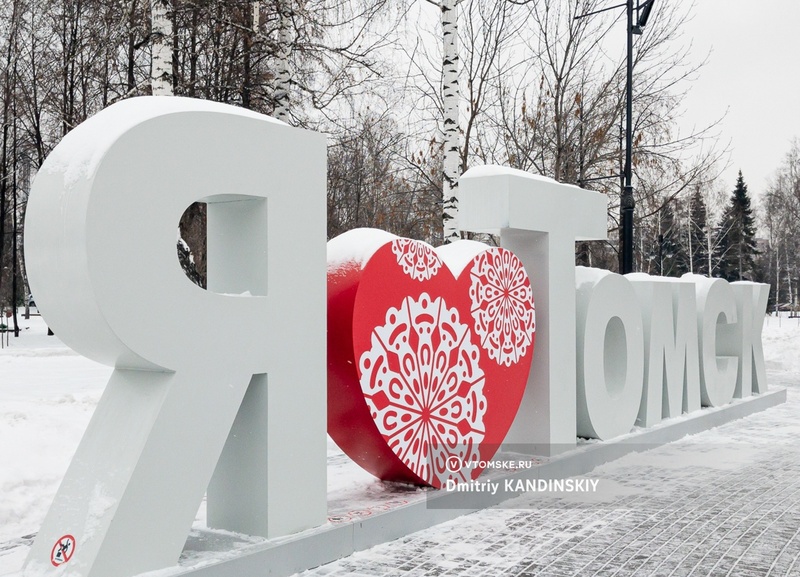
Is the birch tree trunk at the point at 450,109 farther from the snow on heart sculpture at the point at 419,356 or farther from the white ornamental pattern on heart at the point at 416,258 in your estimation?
the white ornamental pattern on heart at the point at 416,258

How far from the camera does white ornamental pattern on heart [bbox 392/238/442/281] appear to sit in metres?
5.27

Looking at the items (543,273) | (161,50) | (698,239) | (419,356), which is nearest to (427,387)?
(419,356)

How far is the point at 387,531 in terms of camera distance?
15.9ft

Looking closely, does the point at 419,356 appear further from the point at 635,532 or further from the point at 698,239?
the point at 698,239

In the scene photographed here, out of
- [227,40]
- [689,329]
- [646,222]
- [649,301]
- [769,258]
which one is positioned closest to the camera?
[649,301]

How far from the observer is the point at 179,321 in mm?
3852

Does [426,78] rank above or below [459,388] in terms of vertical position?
above

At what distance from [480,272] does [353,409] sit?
1.62m

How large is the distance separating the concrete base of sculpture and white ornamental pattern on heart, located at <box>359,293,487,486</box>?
23 cm

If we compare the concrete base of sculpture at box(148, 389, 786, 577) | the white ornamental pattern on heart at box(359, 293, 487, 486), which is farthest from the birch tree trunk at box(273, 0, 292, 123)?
the concrete base of sculpture at box(148, 389, 786, 577)

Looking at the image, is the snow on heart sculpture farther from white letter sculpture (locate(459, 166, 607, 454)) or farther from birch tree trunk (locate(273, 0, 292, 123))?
birch tree trunk (locate(273, 0, 292, 123))

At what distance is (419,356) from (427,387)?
0.22 meters

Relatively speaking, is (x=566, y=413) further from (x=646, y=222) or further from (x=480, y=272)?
(x=646, y=222)

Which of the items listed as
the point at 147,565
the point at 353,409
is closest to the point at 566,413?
the point at 353,409
